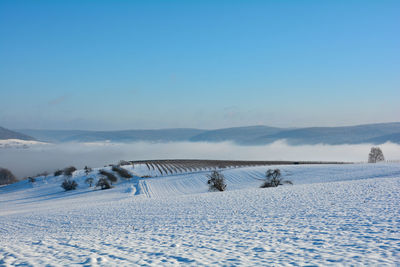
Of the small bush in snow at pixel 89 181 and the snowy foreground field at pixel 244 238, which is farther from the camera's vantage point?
the small bush in snow at pixel 89 181

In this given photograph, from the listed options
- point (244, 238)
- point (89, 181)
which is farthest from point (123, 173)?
point (244, 238)

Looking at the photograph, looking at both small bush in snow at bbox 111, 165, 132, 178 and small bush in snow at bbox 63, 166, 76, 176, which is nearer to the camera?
small bush in snow at bbox 111, 165, 132, 178

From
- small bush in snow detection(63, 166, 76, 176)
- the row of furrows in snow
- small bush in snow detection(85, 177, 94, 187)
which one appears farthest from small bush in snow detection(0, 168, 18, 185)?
small bush in snow detection(85, 177, 94, 187)

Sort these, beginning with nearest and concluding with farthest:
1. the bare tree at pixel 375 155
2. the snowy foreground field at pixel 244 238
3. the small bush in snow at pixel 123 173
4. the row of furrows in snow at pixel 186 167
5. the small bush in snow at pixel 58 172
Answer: the snowy foreground field at pixel 244 238
the small bush in snow at pixel 123 173
the small bush in snow at pixel 58 172
the row of furrows in snow at pixel 186 167
the bare tree at pixel 375 155

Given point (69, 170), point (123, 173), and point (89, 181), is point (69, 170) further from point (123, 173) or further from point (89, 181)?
point (89, 181)

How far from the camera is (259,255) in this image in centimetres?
969

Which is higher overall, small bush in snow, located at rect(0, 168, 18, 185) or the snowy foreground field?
the snowy foreground field

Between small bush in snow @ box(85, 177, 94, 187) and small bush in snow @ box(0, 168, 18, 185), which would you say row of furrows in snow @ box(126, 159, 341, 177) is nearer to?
small bush in snow @ box(85, 177, 94, 187)

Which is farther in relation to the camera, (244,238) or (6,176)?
(6,176)

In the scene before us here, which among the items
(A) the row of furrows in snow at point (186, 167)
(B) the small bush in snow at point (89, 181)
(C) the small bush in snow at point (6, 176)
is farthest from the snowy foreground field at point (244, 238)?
(C) the small bush in snow at point (6, 176)

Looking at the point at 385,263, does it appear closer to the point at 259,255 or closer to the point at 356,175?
the point at 259,255

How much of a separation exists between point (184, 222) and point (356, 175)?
134ft

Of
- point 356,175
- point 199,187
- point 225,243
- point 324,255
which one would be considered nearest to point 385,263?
point 324,255

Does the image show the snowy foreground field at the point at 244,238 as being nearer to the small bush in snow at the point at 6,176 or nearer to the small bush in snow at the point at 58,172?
the small bush in snow at the point at 58,172
